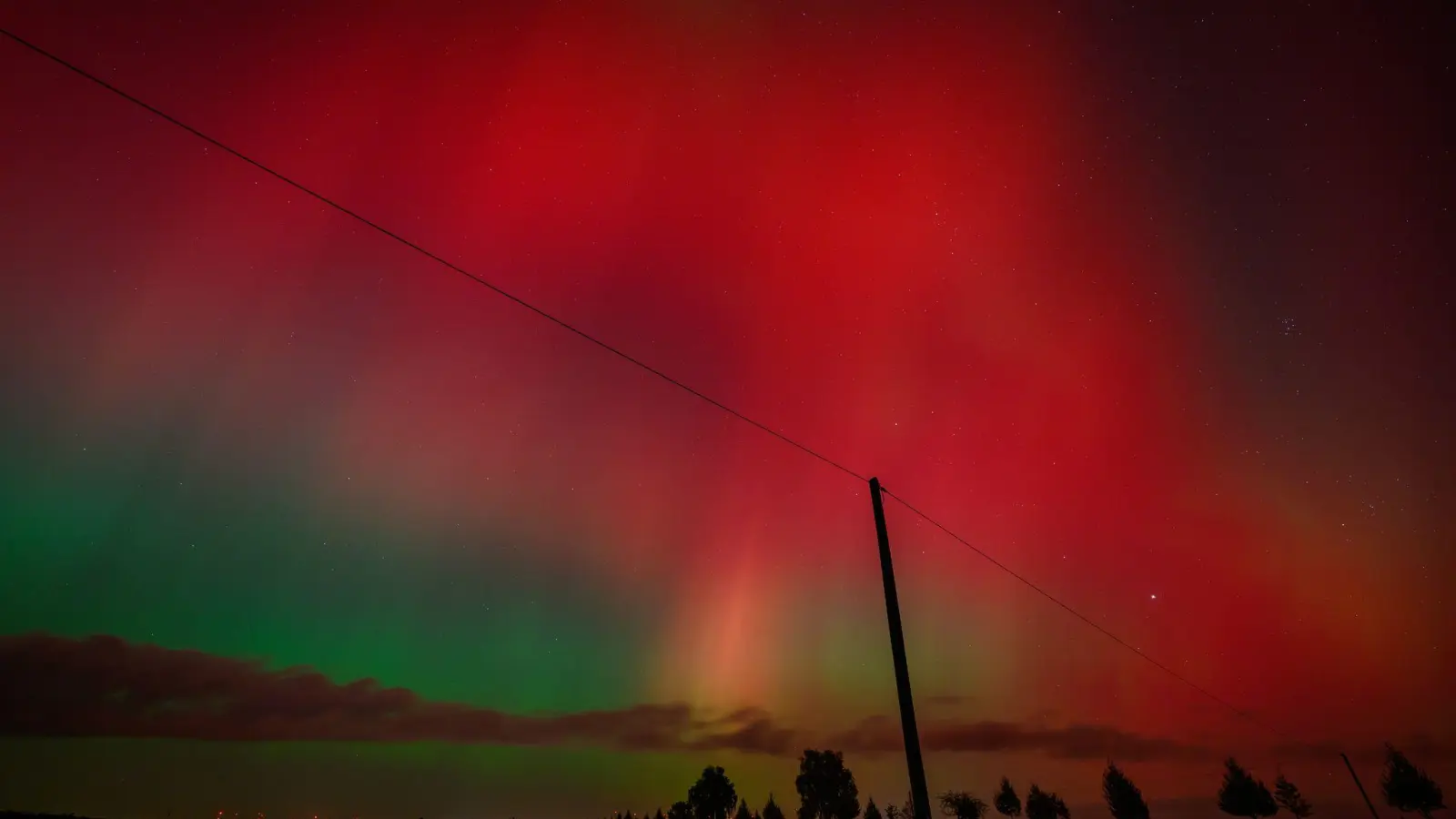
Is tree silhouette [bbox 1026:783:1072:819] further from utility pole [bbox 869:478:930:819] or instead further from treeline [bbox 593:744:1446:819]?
utility pole [bbox 869:478:930:819]

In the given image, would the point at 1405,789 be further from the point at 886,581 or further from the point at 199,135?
the point at 199,135

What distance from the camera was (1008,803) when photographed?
376 ft

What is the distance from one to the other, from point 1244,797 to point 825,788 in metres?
63.5

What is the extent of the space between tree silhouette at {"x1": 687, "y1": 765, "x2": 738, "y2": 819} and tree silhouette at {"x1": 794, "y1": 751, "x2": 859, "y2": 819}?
16.1 meters

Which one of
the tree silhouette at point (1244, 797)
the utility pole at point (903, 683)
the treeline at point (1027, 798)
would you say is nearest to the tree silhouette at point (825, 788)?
the treeline at point (1027, 798)

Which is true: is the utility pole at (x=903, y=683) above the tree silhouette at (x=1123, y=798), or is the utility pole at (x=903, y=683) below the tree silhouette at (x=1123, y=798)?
above

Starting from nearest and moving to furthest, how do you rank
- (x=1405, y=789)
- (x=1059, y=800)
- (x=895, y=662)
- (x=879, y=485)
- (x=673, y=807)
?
(x=895, y=662) < (x=879, y=485) < (x=1405, y=789) < (x=1059, y=800) < (x=673, y=807)

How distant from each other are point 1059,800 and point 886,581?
127 metres

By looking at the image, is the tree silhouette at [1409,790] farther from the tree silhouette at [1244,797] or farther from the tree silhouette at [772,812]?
the tree silhouette at [772,812]

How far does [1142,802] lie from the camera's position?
3898 inches

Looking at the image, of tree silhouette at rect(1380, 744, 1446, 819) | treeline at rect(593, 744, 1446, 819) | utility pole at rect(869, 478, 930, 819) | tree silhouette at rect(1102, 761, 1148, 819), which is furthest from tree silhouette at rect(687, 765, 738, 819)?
utility pole at rect(869, 478, 930, 819)

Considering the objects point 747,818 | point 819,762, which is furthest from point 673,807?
point 819,762

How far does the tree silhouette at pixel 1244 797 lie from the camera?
93.4m

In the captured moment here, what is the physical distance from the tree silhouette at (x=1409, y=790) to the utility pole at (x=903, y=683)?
11195 cm
